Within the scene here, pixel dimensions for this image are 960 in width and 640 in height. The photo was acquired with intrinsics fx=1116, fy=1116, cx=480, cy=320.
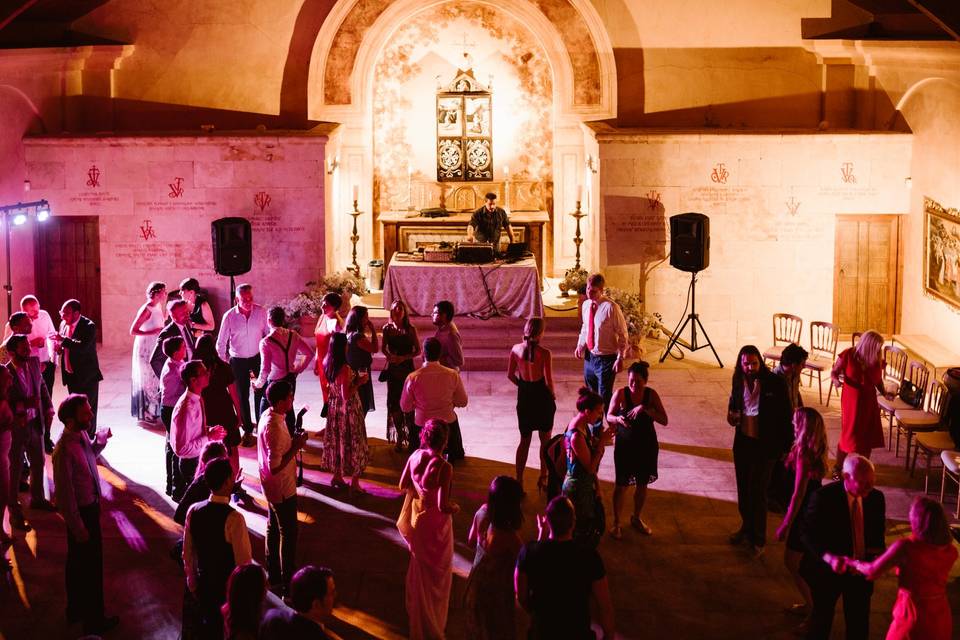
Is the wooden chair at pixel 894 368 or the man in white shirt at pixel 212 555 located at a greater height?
the wooden chair at pixel 894 368

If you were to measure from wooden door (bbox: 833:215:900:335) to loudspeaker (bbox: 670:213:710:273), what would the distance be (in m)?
2.32

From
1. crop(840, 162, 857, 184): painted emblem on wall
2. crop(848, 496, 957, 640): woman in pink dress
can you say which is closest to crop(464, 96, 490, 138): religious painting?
crop(840, 162, 857, 184): painted emblem on wall

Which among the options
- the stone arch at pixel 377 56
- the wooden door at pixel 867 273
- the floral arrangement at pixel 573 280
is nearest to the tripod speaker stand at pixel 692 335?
the floral arrangement at pixel 573 280

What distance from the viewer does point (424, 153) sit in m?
17.9

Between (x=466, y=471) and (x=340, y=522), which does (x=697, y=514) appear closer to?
(x=466, y=471)

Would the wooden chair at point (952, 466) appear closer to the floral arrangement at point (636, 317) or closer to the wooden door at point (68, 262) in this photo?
the floral arrangement at point (636, 317)

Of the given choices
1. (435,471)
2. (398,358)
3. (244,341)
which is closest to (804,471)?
(435,471)

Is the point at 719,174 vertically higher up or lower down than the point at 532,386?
higher up

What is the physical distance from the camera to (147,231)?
49.1 feet

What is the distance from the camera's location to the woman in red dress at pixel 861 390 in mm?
8867

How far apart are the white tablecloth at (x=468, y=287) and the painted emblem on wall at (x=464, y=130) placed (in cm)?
398

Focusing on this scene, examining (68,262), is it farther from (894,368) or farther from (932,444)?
Answer: (932,444)

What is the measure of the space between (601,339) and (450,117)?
8088 mm

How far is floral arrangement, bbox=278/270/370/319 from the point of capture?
1448 cm
